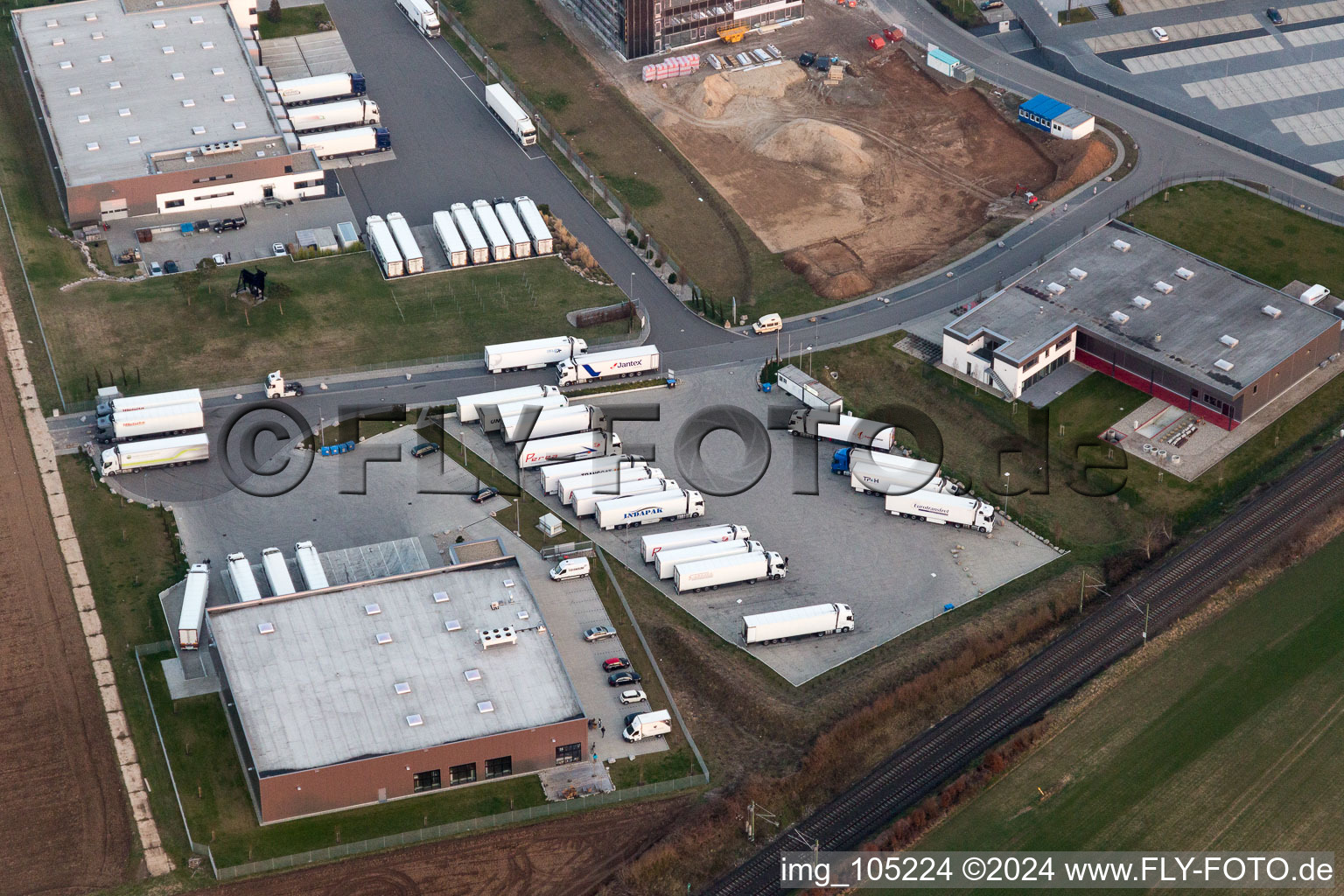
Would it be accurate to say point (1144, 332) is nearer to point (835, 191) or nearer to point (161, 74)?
point (835, 191)

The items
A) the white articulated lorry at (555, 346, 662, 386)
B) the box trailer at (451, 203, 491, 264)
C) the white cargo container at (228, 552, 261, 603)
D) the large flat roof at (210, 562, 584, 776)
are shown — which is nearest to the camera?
the large flat roof at (210, 562, 584, 776)

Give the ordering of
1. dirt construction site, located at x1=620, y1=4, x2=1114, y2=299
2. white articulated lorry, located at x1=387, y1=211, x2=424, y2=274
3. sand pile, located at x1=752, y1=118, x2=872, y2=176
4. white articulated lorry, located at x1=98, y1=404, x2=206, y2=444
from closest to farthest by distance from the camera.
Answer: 1. white articulated lorry, located at x1=98, y1=404, x2=206, y2=444
2. white articulated lorry, located at x1=387, y1=211, x2=424, y2=274
3. dirt construction site, located at x1=620, y1=4, x2=1114, y2=299
4. sand pile, located at x1=752, y1=118, x2=872, y2=176

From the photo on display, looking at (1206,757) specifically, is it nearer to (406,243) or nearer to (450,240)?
(450,240)

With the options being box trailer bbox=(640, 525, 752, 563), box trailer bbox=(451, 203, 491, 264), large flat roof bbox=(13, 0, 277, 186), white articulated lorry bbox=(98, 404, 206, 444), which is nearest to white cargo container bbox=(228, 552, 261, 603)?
white articulated lorry bbox=(98, 404, 206, 444)

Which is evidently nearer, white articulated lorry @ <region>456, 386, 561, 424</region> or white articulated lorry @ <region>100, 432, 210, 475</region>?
white articulated lorry @ <region>100, 432, 210, 475</region>

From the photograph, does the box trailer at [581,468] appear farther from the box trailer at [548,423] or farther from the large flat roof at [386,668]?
the large flat roof at [386,668]

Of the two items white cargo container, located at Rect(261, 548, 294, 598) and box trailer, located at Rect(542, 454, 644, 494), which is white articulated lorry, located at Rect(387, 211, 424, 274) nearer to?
box trailer, located at Rect(542, 454, 644, 494)
